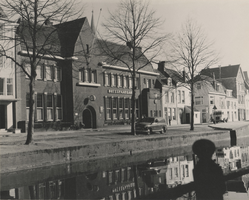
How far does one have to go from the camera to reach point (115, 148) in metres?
20.1

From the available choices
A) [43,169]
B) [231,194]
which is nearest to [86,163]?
[43,169]

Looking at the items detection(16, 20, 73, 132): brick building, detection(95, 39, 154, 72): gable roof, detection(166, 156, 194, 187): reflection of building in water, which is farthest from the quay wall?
detection(16, 20, 73, 132): brick building

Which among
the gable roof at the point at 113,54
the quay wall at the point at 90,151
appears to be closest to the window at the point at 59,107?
the gable roof at the point at 113,54

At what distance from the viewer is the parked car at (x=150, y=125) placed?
29.8 meters

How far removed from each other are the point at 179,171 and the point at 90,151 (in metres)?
5.39

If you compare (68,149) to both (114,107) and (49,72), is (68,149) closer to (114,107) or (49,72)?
(49,72)

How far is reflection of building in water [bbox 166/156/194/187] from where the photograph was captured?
1342cm

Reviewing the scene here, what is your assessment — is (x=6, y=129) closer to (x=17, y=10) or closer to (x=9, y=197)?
(x=17, y=10)

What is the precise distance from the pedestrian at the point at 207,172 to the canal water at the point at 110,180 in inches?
47.3

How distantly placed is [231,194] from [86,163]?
11.1 m

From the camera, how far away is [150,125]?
30125mm

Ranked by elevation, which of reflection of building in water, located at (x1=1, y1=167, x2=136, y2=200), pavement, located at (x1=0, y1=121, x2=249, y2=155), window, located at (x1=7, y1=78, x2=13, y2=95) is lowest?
reflection of building in water, located at (x1=1, y1=167, x2=136, y2=200)

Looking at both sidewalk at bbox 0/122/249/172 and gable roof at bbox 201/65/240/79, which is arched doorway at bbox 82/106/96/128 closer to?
sidewalk at bbox 0/122/249/172

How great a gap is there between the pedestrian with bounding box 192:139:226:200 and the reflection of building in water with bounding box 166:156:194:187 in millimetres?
7495
